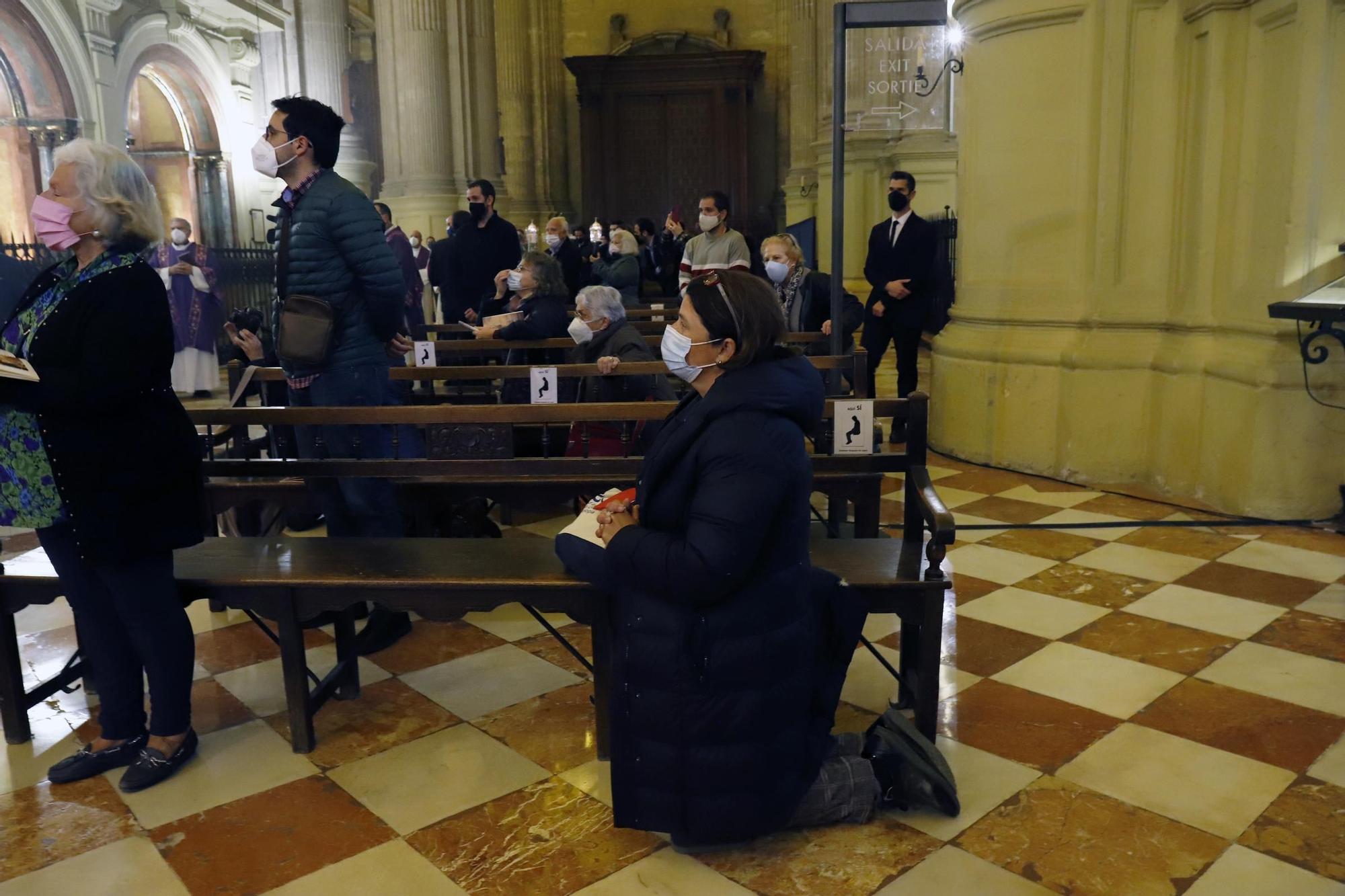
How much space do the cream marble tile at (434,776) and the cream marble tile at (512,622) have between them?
812mm

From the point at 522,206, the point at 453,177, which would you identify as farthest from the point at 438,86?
the point at 522,206

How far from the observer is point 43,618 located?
13.7ft

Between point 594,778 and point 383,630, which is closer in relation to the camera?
point 594,778

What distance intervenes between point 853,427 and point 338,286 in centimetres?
186

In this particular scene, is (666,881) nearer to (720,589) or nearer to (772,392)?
(720,589)

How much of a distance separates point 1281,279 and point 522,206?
1485cm

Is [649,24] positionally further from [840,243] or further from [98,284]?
[98,284]

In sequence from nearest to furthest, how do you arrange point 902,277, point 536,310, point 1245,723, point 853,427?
point 1245,723
point 853,427
point 536,310
point 902,277

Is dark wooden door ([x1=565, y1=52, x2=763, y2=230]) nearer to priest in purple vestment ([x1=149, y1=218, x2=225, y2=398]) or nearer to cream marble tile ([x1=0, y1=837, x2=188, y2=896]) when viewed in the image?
priest in purple vestment ([x1=149, y1=218, x2=225, y2=398])

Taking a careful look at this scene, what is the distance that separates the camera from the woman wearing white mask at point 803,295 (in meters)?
6.39

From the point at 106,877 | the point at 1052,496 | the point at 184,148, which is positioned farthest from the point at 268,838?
the point at 184,148

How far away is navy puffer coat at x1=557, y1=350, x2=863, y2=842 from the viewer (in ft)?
7.26

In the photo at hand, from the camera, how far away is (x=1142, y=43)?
18.7 feet

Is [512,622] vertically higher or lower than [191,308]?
lower
